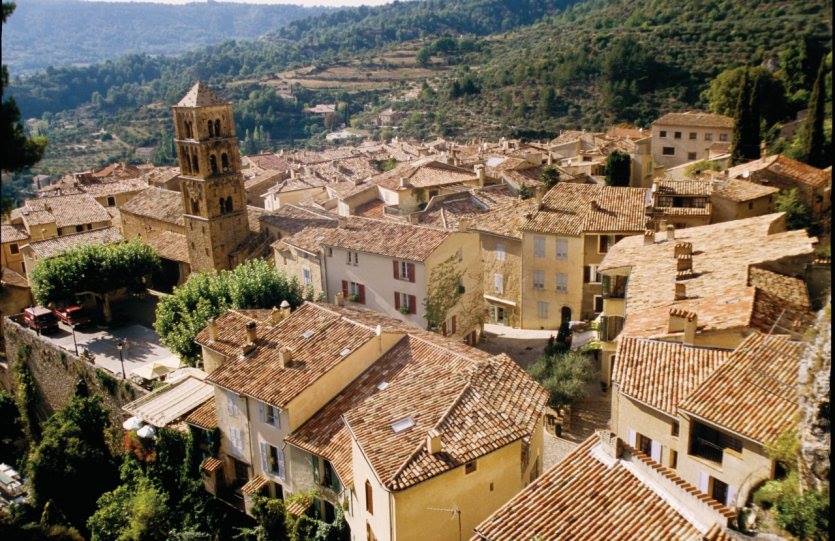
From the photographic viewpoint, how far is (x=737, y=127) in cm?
4784

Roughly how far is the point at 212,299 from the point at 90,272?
13760 millimetres

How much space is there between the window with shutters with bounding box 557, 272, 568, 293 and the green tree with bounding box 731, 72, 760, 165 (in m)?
18.6

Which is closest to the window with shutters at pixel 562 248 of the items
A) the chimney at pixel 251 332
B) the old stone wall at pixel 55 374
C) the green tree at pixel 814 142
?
the green tree at pixel 814 142

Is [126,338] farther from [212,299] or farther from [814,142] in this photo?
[814,142]

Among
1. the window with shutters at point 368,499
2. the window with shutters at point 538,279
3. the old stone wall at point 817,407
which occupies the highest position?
the old stone wall at point 817,407

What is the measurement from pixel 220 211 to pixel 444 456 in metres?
36.6

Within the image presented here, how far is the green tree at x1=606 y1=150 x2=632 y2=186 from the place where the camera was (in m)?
47.8

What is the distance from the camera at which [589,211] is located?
38.3m

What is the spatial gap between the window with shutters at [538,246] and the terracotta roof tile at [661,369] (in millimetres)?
17630

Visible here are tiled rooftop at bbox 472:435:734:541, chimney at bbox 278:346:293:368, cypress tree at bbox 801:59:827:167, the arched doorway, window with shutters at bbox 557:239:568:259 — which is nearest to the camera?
tiled rooftop at bbox 472:435:734:541

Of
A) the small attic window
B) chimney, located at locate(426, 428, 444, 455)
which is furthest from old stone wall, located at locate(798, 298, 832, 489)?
the small attic window

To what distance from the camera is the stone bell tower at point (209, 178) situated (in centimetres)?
4925

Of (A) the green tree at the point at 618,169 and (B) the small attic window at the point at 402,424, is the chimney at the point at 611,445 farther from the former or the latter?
(A) the green tree at the point at 618,169

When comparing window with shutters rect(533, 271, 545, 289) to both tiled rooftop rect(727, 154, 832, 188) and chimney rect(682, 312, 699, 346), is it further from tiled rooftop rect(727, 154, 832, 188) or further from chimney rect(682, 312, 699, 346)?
chimney rect(682, 312, 699, 346)
